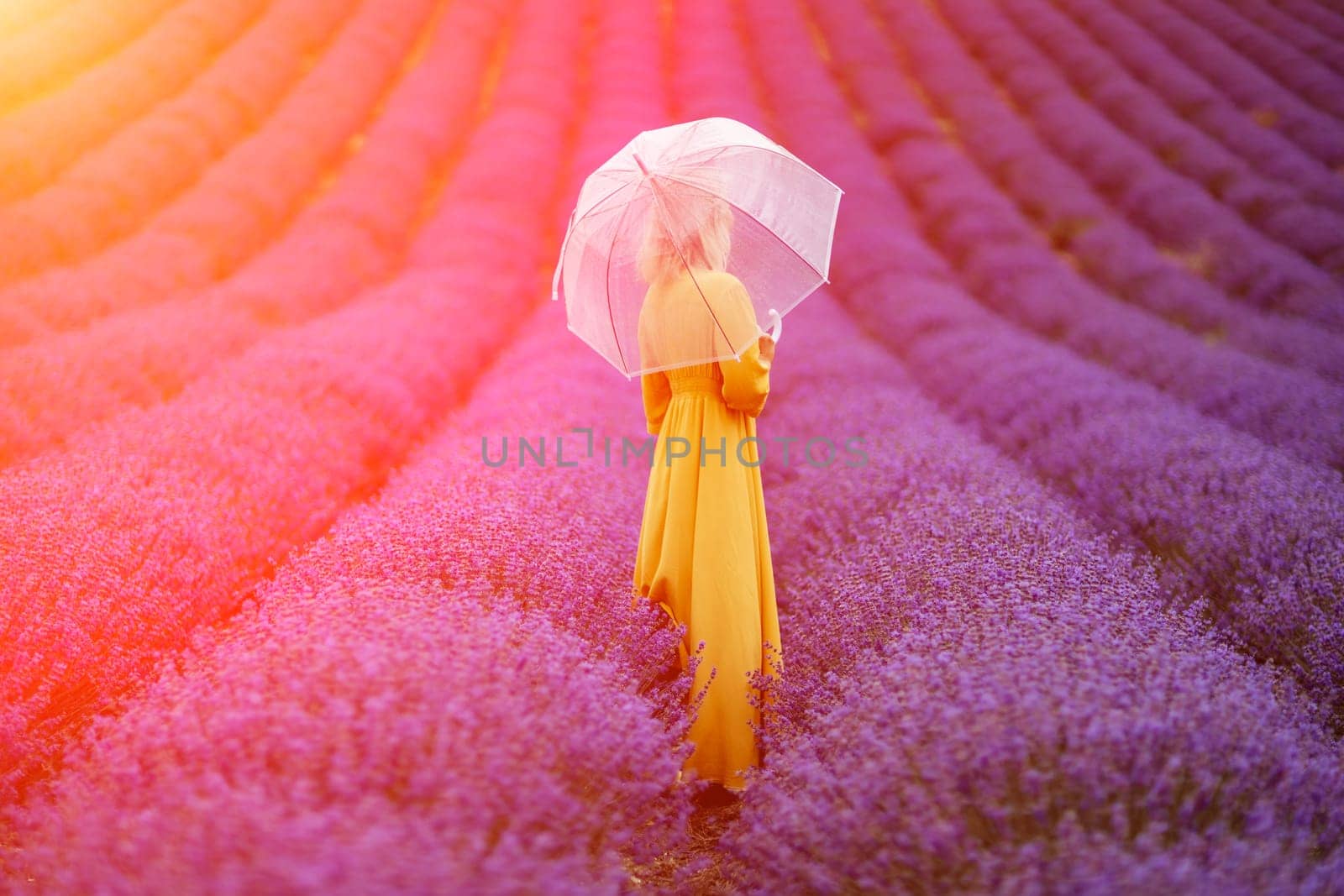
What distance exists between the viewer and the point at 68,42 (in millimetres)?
8008

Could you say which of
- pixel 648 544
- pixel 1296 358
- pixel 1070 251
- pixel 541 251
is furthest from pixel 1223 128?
pixel 648 544

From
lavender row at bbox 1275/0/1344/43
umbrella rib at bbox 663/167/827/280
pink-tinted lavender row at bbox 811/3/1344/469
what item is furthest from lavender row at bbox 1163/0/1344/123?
umbrella rib at bbox 663/167/827/280

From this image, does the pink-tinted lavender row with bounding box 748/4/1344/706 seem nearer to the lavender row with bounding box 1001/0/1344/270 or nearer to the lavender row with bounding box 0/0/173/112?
the lavender row with bounding box 1001/0/1344/270

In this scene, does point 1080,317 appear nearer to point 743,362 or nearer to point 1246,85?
point 743,362

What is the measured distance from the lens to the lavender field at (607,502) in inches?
46.3

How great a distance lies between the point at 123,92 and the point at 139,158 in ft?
5.15

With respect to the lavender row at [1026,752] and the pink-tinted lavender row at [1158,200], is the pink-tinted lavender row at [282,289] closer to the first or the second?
the lavender row at [1026,752]

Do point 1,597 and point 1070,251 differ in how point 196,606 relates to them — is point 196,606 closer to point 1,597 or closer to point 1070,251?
point 1,597

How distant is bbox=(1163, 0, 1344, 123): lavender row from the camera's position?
302 inches

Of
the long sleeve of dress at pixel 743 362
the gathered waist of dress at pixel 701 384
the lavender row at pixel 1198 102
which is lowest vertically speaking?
the lavender row at pixel 1198 102

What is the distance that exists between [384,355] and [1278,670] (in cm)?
415

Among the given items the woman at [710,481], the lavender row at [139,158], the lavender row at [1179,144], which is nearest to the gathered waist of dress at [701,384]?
the woman at [710,481]

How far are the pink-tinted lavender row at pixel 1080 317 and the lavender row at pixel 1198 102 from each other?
205cm

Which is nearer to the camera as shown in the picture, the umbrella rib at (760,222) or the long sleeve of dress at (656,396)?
the umbrella rib at (760,222)
